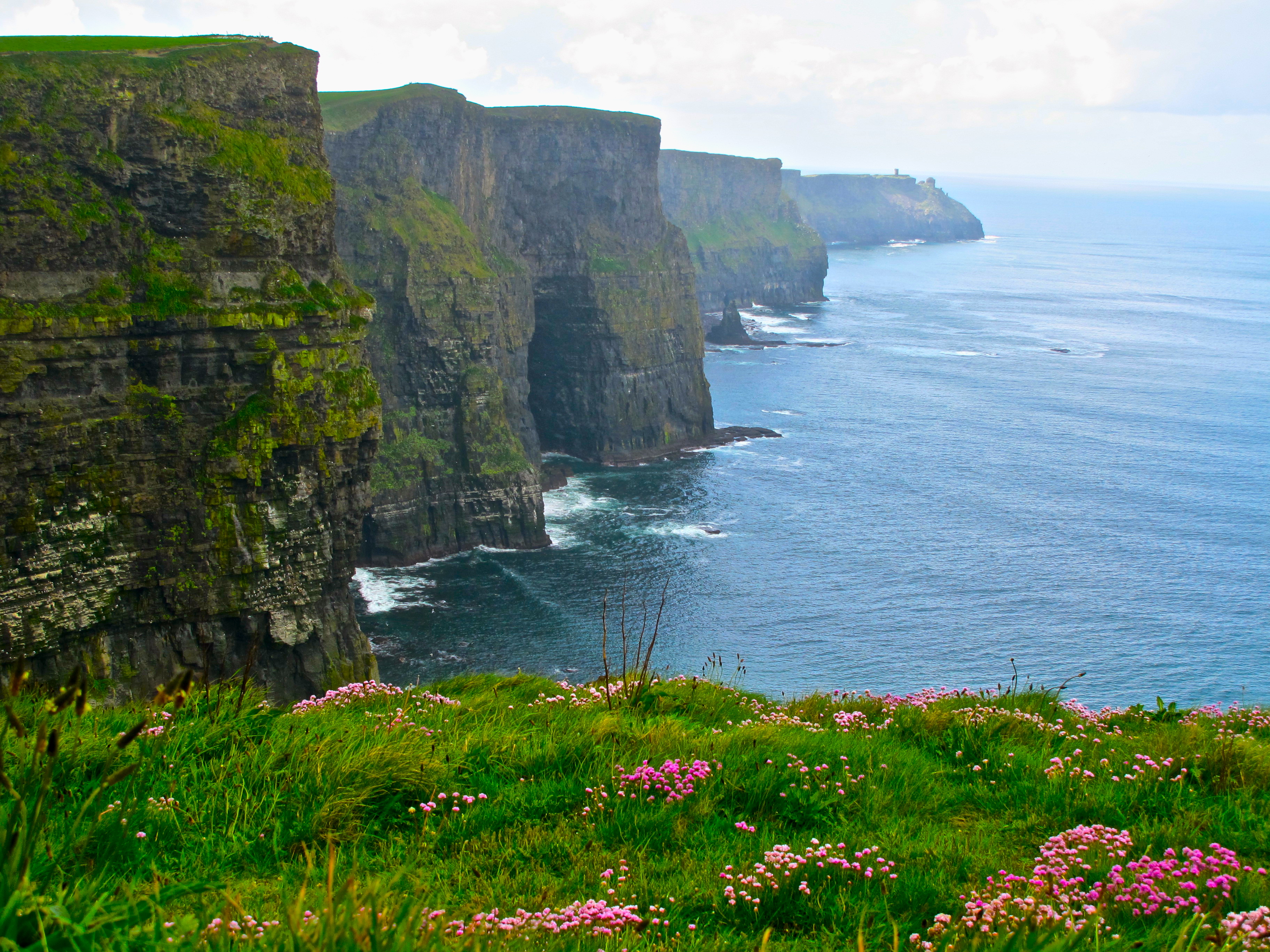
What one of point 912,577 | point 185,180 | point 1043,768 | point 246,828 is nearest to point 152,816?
point 246,828

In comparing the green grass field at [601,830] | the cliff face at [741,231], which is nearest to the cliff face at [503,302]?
the green grass field at [601,830]

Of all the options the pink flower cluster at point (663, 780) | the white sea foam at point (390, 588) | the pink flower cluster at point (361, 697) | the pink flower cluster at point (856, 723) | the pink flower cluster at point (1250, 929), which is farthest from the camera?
the white sea foam at point (390, 588)

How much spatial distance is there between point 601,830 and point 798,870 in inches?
62.5

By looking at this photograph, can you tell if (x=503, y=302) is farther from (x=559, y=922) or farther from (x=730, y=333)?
(x=559, y=922)

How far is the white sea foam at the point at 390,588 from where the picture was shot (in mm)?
54719

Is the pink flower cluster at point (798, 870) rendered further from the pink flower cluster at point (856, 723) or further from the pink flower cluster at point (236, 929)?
the pink flower cluster at point (856, 723)

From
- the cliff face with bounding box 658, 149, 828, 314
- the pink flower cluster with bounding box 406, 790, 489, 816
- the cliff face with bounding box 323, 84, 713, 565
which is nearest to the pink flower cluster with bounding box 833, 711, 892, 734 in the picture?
the pink flower cluster with bounding box 406, 790, 489, 816

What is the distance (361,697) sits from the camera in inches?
468

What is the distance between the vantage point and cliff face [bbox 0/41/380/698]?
31.5m

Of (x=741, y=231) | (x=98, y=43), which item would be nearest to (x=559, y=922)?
(x=98, y=43)

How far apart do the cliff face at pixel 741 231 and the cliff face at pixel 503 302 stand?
66743mm

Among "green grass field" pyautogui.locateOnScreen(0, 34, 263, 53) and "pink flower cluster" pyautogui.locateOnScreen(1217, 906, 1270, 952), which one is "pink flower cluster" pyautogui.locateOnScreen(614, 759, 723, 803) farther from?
"green grass field" pyautogui.locateOnScreen(0, 34, 263, 53)

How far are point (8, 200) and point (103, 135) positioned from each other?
4004 millimetres

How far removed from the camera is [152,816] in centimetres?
747
